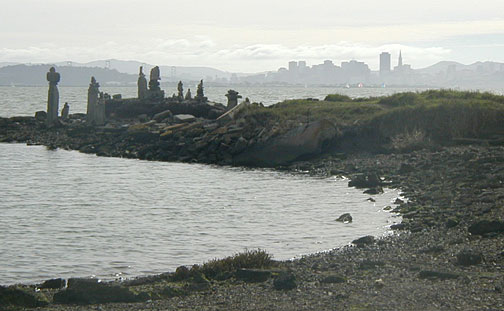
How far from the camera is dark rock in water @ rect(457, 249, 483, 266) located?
14.5m

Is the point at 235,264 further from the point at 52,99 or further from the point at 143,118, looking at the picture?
the point at 52,99

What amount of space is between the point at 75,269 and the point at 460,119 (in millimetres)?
26633

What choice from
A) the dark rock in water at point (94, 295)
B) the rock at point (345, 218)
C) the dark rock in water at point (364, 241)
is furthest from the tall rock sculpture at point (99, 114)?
the dark rock in water at point (94, 295)

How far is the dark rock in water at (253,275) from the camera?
46.0ft

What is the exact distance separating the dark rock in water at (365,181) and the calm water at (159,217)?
0.40 metres

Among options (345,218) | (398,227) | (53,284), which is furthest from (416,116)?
(53,284)

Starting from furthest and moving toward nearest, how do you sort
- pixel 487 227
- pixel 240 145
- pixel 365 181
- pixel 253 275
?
1. pixel 240 145
2. pixel 365 181
3. pixel 487 227
4. pixel 253 275

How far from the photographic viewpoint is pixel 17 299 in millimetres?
12367

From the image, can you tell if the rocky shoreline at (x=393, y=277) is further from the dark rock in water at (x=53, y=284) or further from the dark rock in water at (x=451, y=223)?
the dark rock in water at (x=53, y=284)

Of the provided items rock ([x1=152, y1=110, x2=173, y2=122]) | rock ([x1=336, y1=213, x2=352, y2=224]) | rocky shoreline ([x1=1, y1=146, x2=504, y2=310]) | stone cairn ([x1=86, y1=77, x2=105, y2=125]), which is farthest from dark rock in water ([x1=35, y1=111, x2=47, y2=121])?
rocky shoreline ([x1=1, y1=146, x2=504, y2=310])

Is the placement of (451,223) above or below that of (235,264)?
above

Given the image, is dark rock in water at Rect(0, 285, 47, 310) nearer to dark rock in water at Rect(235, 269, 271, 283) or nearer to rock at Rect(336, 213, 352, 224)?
dark rock in water at Rect(235, 269, 271, 283)

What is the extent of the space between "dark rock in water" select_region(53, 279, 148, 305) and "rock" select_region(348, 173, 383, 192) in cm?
1757

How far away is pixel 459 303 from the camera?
11.6 metres
